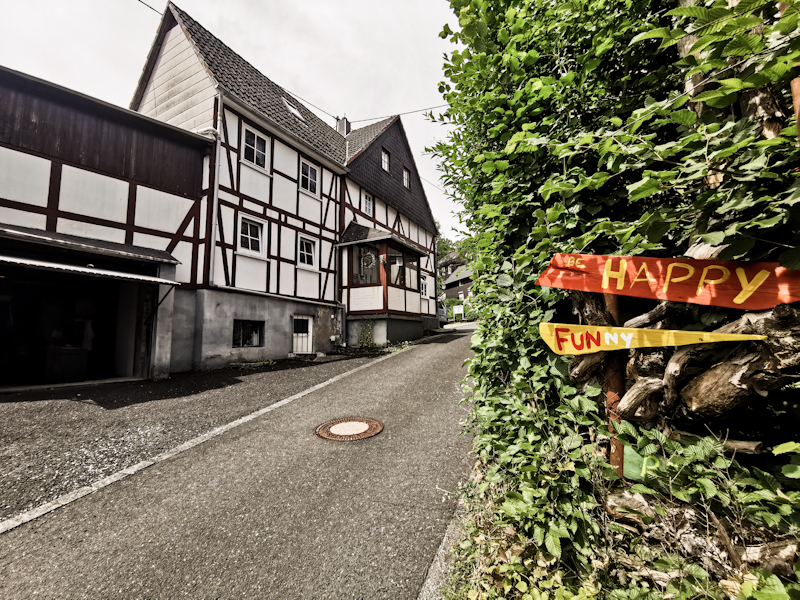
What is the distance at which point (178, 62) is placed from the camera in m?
11.5

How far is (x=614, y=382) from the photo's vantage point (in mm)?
1729

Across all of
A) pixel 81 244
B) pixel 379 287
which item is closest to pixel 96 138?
pixel 81 244

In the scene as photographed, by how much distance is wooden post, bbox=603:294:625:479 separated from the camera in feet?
5.52

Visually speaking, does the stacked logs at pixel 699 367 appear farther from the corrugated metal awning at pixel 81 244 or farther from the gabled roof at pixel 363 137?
the gabled roof at pixel 363 137

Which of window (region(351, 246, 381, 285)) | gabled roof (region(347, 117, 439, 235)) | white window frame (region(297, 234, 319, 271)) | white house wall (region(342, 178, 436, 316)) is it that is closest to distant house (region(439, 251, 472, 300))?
gabled roof (region(347, 117, 439, 235))

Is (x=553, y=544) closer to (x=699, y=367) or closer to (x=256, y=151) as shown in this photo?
(x=699, y=367)

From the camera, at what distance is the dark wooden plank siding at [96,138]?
7.13 m

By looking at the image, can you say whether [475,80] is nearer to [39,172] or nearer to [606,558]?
[606,558]

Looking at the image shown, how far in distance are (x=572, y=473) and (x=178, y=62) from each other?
15855 millimetres

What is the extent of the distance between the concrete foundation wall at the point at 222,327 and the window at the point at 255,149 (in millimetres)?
4584

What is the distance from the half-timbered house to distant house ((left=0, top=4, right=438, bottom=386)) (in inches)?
2.2

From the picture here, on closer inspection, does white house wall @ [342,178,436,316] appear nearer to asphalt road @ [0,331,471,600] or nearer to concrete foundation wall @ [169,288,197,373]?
concrete foundation wall @ [169,288,197,373]

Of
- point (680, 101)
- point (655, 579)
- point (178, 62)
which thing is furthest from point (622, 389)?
point (178, 62)

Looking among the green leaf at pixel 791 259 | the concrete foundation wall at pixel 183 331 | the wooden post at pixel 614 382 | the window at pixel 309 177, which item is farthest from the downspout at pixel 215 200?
the green leaf at pixel 791 259
